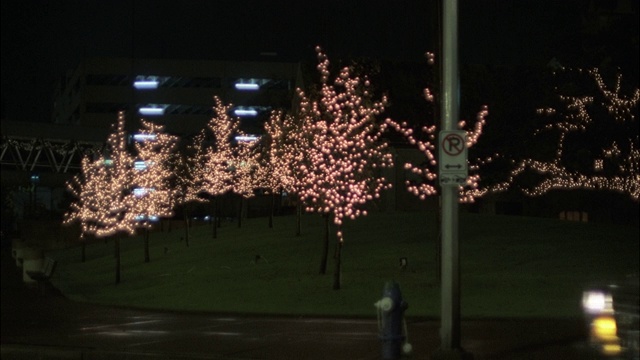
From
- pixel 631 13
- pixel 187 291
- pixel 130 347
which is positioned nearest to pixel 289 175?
pixel 187 291

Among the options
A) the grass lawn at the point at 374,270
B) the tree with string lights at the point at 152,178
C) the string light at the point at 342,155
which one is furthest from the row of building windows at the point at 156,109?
the string light at the point at 342,155

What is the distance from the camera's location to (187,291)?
29438 millimetres

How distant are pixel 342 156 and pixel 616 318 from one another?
57.6 ft

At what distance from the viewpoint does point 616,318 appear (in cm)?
1041

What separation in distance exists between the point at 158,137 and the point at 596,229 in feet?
67.2

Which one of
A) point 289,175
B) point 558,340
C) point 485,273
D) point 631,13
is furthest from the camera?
point 289,175

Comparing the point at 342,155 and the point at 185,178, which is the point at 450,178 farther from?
the point at 185,178

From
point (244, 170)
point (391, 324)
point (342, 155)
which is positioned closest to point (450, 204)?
point (391, 324)

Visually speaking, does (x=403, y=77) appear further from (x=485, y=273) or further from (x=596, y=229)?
(x=485, y=273)

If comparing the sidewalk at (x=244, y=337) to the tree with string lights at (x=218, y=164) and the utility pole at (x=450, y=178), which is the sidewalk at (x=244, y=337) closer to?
the utility pole at (x=450, y=178)

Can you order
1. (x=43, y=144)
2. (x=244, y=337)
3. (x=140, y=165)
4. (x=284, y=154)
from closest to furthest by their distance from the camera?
1. (x=244, y=337)
2. (x=284, y=154)
3. (x=140, y=165)
4. (x=43, y=144)

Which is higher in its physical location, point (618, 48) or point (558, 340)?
point (618, 48)

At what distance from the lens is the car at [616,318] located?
10.1 metres

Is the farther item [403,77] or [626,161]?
[403,77]
